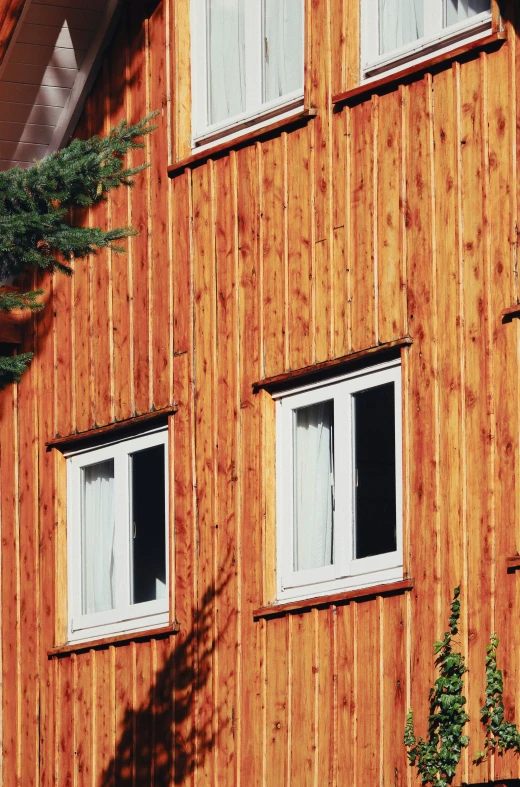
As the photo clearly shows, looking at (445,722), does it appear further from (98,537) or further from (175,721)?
(98,537)

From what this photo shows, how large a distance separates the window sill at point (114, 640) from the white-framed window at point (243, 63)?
3623 mm

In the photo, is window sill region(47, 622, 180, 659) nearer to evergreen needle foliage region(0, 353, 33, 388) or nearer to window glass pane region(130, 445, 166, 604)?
window glass pane region(130, 445, 166, 604)

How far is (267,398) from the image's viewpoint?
12.5 meters

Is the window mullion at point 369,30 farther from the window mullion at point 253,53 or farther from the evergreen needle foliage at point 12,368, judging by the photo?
the evergreen needle foliage at point 12,368

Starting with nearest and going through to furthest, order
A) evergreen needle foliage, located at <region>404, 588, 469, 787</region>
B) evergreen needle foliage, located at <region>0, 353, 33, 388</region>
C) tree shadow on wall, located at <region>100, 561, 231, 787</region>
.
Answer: evergreen needle foliage, located at <region>404, 588, 469, 787</region> < tree shadow on wall, located at <region>100, 561, 231, 787</region> < evergreen needle foliage, located at <region>0, 353, 33, 388</region>

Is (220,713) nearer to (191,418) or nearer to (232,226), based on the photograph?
(191,418)

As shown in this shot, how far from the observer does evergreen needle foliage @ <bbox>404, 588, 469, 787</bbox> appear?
1049cm

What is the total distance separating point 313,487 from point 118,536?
2.27 metres

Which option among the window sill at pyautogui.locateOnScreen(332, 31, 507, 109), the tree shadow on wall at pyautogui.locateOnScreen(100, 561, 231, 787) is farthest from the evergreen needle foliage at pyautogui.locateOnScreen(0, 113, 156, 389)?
the tree shadow on wall at pyautogui.locateOnScreen(100, 561, 231, 787)

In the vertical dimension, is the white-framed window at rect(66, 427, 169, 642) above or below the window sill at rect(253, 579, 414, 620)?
above

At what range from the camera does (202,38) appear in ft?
45.1

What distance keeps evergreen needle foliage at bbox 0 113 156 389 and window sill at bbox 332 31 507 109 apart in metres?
1.38

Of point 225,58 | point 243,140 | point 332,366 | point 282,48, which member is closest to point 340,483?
point 332,366

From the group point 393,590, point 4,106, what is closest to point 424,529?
point 393,590
